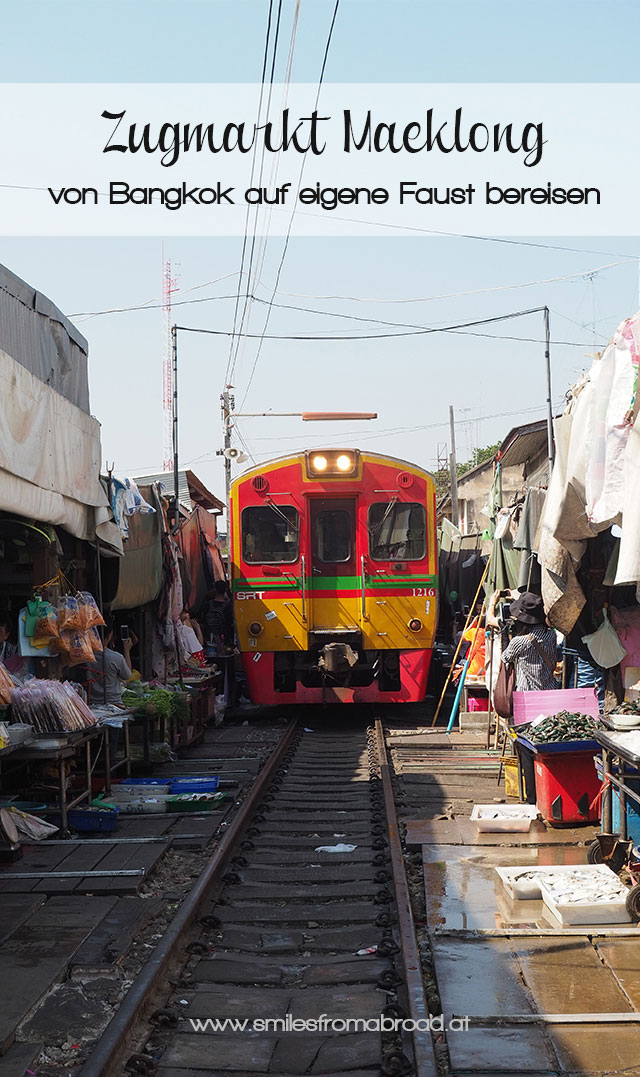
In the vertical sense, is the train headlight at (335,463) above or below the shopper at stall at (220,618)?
above

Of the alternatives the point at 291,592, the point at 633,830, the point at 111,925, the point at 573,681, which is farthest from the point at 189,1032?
the point at 291,592

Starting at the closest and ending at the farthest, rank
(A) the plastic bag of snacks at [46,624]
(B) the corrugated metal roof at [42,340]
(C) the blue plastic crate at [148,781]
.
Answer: (B) the corrugated metal roof at [42,340] < (A) the plastic bag of snacks at [46,624] < (C) the blue plastic crate at [148,781]

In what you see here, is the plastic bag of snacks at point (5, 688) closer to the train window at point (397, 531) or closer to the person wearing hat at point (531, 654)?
the person wearing hat at point (531, 654)

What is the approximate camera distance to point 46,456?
8227 mm

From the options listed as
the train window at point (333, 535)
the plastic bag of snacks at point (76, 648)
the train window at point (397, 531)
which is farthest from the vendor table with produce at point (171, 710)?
the train window at point (397, 531)

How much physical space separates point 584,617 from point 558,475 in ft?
5.78

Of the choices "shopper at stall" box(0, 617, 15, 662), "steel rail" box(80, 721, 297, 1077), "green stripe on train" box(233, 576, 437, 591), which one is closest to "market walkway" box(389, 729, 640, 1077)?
"steel rail" box(80, 721, 297, 1077)

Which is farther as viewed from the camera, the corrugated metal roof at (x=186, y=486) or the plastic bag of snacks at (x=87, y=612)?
the corrugated metal roof at (x=186, y=486)

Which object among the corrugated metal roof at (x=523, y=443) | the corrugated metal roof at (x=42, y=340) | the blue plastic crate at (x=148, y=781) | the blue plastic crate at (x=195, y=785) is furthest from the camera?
the corrugated metal roof at (x=523, y=443)

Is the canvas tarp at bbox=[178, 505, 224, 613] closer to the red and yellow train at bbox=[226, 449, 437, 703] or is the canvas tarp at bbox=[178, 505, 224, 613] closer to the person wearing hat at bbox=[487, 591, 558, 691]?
the red and yellow train at bbox=[226, 449, 437, 703]

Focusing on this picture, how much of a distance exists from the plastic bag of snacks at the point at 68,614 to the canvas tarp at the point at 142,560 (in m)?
2.08

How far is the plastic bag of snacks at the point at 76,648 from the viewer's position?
884 cm

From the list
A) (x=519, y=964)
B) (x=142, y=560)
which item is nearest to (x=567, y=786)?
(x=519, y=964)

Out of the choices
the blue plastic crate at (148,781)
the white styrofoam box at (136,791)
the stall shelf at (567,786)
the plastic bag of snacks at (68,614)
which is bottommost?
the white styrofoam box at (136,791)
